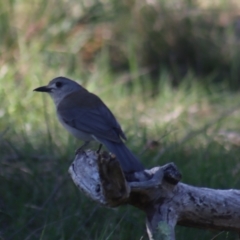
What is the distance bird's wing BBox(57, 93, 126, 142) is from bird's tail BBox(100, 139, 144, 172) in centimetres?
4

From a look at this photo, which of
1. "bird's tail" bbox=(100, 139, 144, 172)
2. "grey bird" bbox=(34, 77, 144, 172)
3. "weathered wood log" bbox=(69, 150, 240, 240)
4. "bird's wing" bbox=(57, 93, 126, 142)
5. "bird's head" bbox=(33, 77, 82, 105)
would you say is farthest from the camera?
"bird's head" bbox=(33, 77, 82, 105)

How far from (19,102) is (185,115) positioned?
1546mm

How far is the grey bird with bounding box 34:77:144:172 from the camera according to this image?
4.41 meters

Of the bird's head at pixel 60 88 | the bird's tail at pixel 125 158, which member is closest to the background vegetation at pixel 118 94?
the bird's head at pixel 60 88

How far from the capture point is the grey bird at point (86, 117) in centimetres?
441

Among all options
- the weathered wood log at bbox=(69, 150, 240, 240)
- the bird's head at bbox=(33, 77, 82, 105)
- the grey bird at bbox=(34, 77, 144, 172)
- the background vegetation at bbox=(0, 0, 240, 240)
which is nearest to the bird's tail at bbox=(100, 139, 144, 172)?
the grey bird at bbox=(34, 77, 144, 172)

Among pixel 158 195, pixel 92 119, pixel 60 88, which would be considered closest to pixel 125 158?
pixel 158 195

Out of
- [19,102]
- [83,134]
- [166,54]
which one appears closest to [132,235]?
[83,134]

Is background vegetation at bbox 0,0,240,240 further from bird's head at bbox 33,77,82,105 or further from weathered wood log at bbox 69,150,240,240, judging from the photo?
weathered wood log at bbox 69,150,240,240

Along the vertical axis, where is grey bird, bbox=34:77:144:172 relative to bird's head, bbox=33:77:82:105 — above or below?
below

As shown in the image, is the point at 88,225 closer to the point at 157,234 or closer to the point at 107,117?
the point at 107,117

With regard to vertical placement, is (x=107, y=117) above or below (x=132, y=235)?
above

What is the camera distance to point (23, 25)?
7.30 m

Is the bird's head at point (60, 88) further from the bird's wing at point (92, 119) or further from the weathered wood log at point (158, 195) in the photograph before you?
the weathered wood log at point (158, 195)
